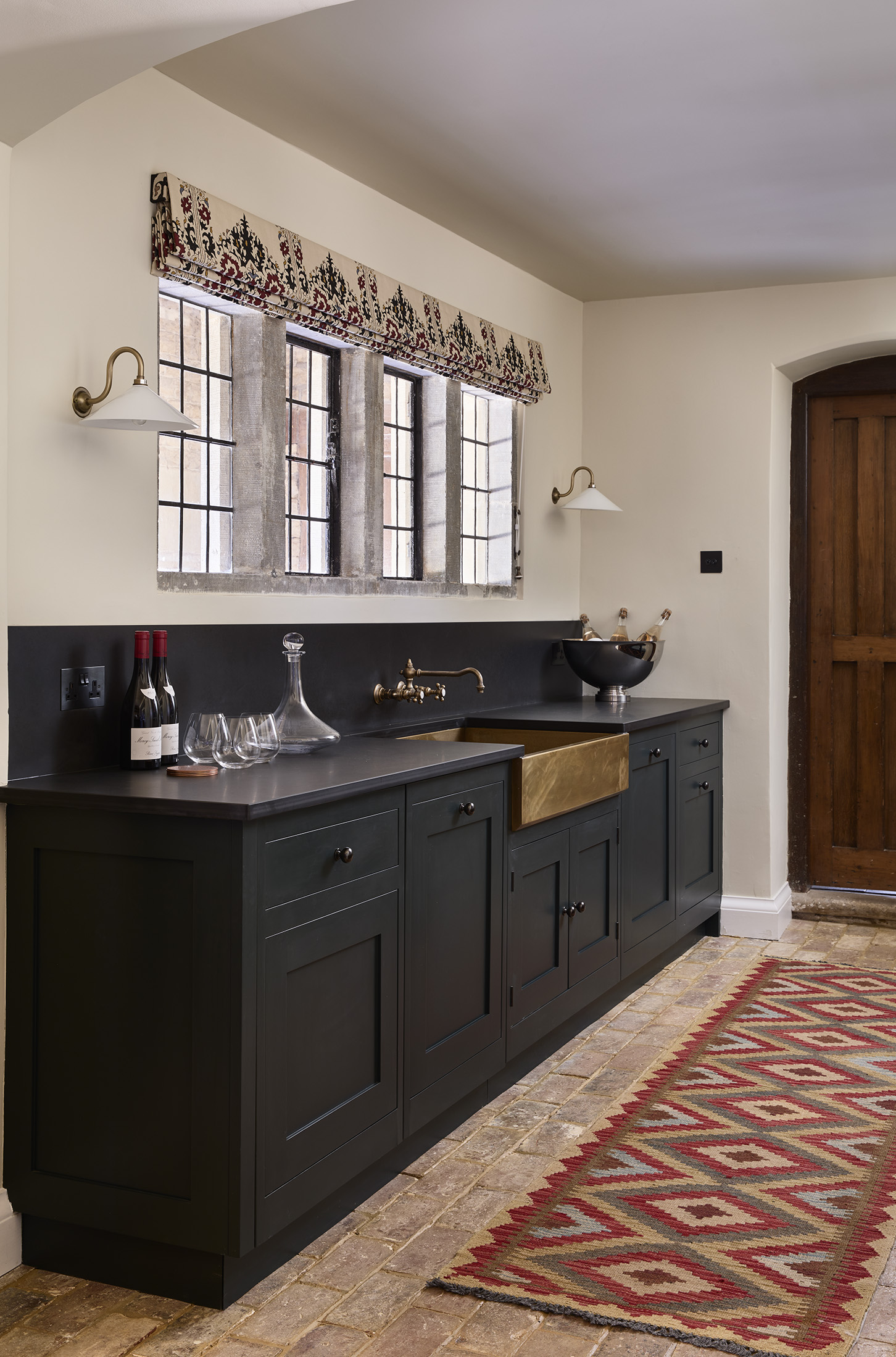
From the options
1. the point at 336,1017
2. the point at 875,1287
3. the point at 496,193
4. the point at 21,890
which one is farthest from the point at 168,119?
the point at 875,1287

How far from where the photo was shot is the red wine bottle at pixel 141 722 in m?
2.69

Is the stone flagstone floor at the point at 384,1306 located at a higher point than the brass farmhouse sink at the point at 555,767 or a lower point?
lower

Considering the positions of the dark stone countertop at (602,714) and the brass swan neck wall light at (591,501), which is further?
the brass swan neck wall light at (591,501)

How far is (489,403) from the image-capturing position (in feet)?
16.0

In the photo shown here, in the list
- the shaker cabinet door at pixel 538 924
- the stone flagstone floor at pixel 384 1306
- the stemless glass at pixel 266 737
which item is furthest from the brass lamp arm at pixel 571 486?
the stone flagstone floor at pixel 384 1306

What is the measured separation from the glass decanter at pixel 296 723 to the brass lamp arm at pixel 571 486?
2.25m

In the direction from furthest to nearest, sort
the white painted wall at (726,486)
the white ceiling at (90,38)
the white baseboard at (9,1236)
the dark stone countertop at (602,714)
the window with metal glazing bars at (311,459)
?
the white painted wall at (726,486) < the dark stone countertop at (602,714) < the window with metal glazing bars at (311,459) < the white baseboard at (9,1236) < the white ceiling at (90,38)

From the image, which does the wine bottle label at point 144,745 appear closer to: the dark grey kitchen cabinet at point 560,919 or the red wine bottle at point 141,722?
the red wine bottle at point 141,722

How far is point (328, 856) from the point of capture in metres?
2.44

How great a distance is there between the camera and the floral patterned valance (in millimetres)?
2947

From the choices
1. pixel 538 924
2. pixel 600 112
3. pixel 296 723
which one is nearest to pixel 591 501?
pixel 600 112

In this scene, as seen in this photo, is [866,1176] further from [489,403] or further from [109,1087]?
[489,403]

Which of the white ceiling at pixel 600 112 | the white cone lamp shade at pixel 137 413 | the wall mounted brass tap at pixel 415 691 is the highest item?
the white ceiling at pixel 600 112

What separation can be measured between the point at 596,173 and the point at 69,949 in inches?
108
